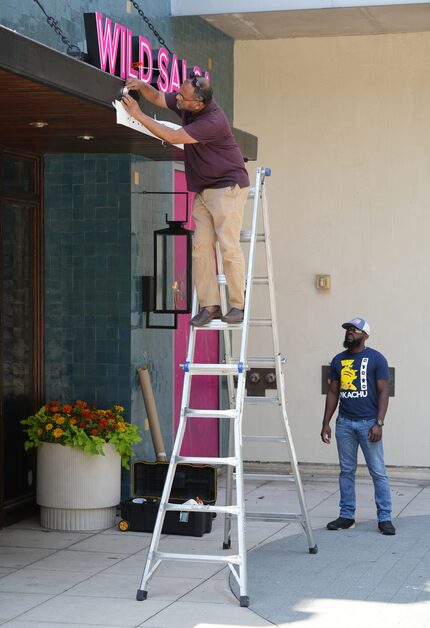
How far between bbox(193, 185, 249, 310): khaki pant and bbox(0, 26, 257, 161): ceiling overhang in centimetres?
84

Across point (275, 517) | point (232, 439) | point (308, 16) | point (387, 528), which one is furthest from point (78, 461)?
point (308, 16)

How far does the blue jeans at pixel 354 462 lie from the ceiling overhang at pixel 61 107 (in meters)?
2.46

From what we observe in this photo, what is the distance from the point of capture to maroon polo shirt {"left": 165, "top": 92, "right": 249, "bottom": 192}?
7719 millimetres

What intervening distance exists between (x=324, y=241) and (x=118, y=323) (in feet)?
10.5

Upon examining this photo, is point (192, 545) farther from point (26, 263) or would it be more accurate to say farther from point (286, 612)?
point (26, 263)

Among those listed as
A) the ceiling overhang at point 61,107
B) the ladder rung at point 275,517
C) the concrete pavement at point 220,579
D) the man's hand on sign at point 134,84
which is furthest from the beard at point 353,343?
the man's hand on sign at point 134,84

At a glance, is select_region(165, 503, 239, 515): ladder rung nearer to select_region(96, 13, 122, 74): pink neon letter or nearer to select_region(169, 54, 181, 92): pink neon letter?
select_region(96, 13, 122, 74): pink neon letter

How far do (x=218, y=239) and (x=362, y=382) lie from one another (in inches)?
94.6

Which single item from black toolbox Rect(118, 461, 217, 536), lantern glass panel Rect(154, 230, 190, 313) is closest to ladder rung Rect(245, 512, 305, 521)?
black toolbox Rect(118, 461, 217, 536)

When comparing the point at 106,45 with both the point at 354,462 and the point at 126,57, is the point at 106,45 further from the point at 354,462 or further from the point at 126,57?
the point at 354,462

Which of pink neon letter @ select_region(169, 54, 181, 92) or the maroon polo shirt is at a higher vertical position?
pink neon letter @ select_region(169, 54, 181, 92)

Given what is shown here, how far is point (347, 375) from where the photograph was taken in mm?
9891

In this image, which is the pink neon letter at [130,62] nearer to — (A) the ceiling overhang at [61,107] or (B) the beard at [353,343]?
(A) the ceiling overhang at [61,107]

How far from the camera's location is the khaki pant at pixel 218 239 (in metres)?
7.91
